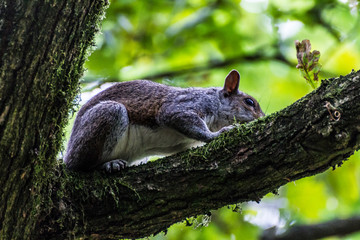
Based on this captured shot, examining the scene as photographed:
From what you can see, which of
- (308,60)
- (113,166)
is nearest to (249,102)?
(308,60)

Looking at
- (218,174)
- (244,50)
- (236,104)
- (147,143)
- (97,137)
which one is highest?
(244,50)

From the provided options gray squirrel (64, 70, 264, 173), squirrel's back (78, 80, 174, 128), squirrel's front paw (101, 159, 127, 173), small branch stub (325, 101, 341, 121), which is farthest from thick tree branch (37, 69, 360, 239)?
squirrel's back (78, 80, 174, 128)

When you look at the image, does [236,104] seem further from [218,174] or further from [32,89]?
[32,89]

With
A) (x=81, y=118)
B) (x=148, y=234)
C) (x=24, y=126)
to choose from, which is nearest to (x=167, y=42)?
(x=81, y=118)

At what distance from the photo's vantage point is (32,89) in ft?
7.94

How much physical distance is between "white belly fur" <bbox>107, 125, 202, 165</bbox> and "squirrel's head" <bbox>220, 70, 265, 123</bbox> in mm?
537

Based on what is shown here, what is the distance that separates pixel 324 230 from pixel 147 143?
2850 millimetres

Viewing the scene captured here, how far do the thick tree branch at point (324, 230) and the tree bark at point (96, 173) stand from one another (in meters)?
3.07

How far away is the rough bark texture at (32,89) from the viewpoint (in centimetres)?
234

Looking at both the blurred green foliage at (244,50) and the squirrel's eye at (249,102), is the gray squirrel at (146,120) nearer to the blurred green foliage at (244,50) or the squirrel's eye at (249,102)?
the squirrel's eye at (249,102)

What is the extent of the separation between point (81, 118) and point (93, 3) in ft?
5.17

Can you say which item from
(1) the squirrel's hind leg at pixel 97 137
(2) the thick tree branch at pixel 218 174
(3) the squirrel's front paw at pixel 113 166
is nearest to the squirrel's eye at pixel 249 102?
(1) the squirrel's hind leg at pixel 97 137

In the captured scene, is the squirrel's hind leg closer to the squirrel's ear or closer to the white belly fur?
the white belly fur

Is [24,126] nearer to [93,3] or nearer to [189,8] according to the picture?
[93,3]
